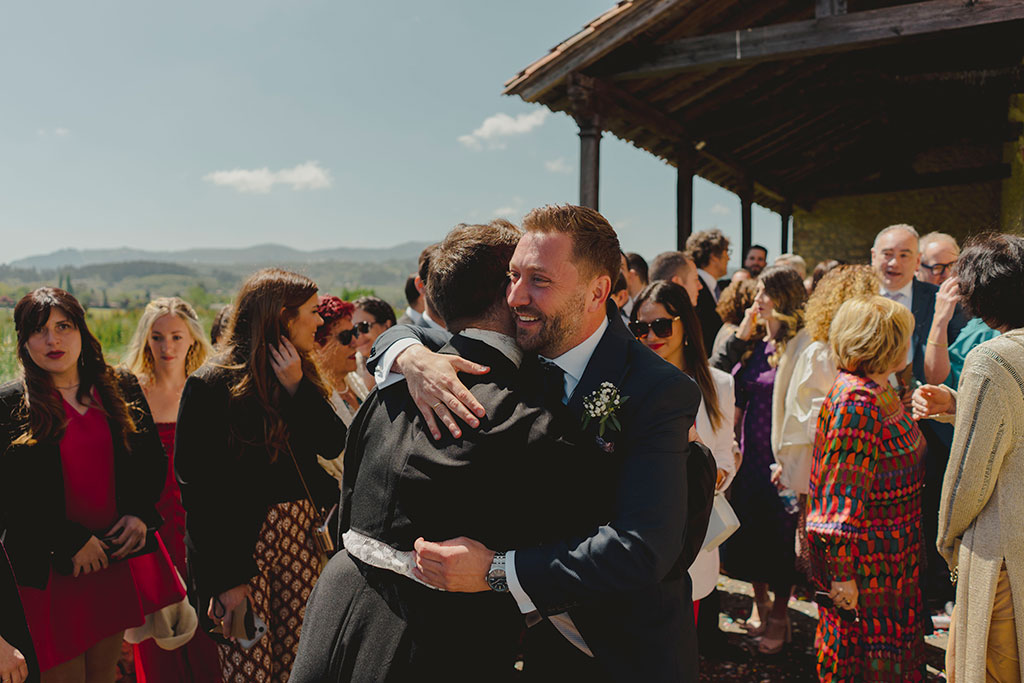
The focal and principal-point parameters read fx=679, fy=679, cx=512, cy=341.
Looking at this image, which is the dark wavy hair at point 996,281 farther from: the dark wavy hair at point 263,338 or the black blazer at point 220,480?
the black blazer at point 220,480

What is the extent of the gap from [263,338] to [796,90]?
10.5 meters

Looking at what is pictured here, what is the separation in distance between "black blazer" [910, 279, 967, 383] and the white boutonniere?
10.5 ft

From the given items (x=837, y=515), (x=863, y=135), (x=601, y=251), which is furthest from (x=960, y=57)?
(x=601, y=251)

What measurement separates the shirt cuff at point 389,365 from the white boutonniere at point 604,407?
0.54 metres

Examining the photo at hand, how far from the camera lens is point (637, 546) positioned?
138cm

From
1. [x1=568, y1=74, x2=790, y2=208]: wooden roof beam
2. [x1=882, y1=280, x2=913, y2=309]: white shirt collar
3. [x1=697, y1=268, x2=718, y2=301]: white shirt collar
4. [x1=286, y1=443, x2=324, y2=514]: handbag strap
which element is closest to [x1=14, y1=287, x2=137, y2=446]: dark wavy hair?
[x1=286, y1=443, x2=324, y2=514]: handbag strap

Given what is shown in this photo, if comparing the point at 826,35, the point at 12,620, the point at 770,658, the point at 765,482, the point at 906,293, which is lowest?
the point at 770,658

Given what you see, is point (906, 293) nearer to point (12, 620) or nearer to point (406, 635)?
point (406, 635)

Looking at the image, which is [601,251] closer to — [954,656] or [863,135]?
[954,656]

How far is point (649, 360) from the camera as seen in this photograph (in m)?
1.62

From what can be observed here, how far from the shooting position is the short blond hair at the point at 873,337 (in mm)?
2832

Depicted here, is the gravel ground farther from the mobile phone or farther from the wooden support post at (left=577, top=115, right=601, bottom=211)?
the wooden support post at (left=577, top=115, right=601, bottom=211)

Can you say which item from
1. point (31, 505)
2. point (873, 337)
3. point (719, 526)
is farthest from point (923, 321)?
Answer: point (31, 505)

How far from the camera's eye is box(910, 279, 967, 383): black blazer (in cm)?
405
